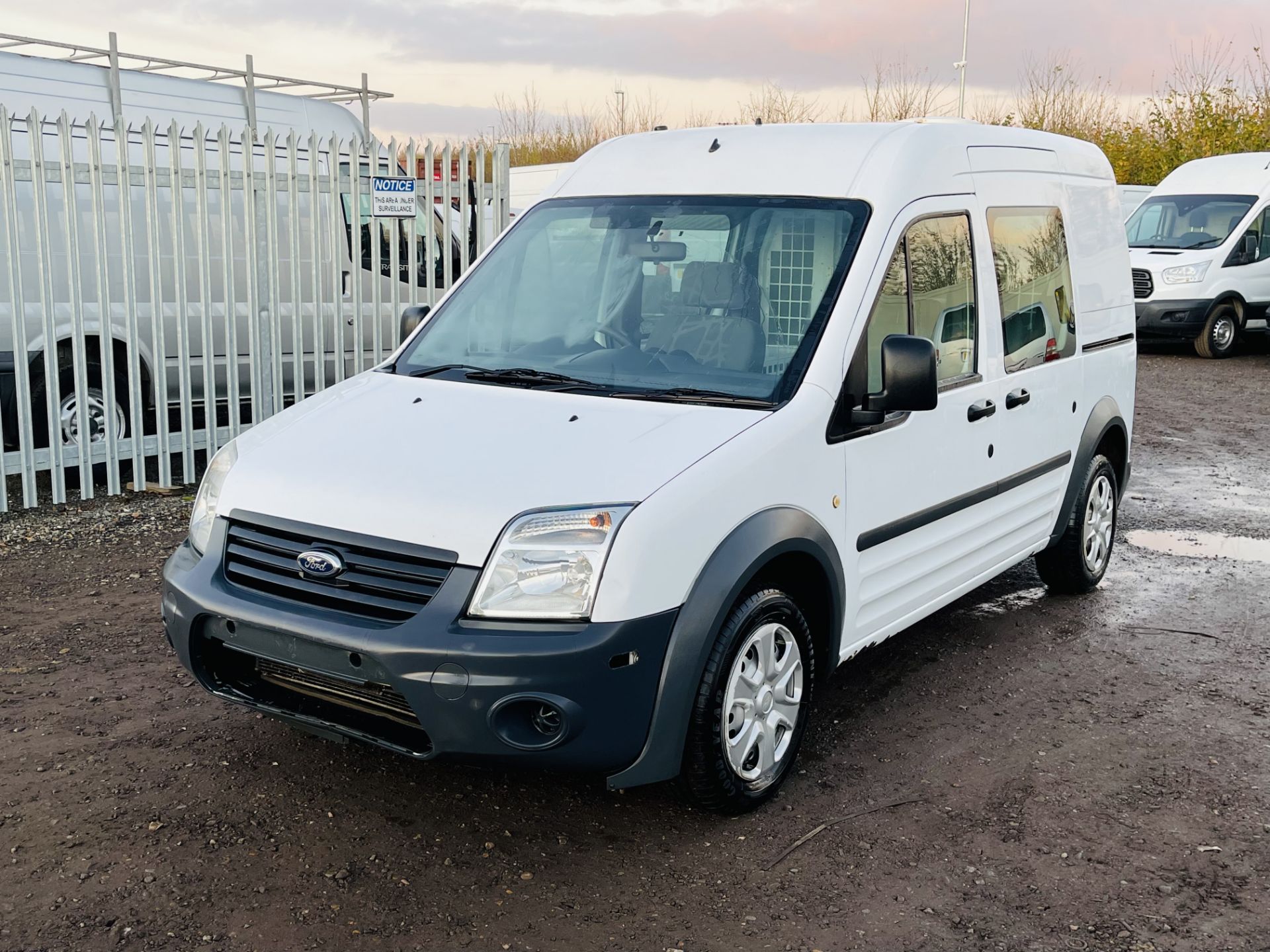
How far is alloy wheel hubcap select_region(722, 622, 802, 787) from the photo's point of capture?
358 cm

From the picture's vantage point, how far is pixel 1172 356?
17.1 m

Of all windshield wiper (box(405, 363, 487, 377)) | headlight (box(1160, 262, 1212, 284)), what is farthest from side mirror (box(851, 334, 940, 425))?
headlight (box(1160, 262, 1212, 284))

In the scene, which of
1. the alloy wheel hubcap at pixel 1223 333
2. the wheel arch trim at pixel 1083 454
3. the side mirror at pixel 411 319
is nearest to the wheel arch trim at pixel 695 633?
the side mirror at pixel 411 319

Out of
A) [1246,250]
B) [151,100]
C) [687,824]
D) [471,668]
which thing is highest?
[151,100]

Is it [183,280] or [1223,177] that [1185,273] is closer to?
[1223,177]

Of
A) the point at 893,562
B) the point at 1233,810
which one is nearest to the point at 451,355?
the point at 893,562

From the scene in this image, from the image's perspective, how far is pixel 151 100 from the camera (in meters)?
9.87

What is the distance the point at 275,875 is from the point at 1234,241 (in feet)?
54.1

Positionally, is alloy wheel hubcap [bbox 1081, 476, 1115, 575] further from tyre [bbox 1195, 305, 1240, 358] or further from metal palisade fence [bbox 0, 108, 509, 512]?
tyre [bbox 1195, 305, 1240, 358]

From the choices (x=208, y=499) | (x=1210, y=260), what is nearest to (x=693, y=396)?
(x=208, y=499)

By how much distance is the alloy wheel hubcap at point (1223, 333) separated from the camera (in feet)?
54.7

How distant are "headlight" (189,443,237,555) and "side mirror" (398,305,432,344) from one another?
116 centimetres

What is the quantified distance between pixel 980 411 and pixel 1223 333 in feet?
45.8

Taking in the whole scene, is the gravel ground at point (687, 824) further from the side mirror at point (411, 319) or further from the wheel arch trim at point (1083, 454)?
the side mirror at point (411, 319)
